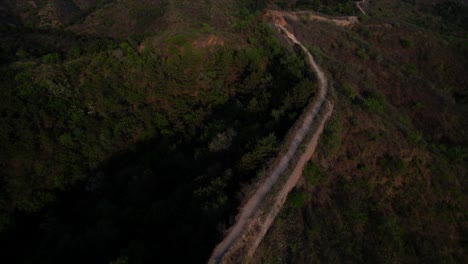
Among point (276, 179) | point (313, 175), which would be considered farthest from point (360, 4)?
point (276, 179)

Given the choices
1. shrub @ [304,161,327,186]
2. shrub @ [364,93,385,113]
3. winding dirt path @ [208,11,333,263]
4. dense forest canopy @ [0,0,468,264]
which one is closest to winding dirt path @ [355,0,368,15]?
dense forest canopy @ [0,0,468,264]

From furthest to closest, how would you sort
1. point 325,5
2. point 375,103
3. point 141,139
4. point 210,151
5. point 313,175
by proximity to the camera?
point 325,5 → point 141,139 → point 375,103 → point 210,151 → point 313,175

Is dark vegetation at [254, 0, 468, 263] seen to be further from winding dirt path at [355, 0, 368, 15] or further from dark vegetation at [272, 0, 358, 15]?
winding dirt path at [355, 0, 368, 15]

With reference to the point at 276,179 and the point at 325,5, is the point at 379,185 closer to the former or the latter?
the point at 276,179

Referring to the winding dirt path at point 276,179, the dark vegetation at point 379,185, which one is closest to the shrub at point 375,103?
the dark vegetation at point 379,185

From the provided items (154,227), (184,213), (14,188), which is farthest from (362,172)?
(14,188)

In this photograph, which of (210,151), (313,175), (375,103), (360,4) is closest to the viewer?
(313,175)

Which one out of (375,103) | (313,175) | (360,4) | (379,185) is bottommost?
(379,185)

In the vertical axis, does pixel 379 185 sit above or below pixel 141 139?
above

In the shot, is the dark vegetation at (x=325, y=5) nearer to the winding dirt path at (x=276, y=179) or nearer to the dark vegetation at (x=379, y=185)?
the dark vegetation at (x=379, y=185)
